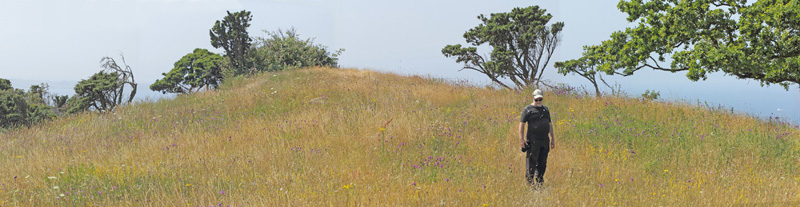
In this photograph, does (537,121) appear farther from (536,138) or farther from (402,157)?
(402,157)

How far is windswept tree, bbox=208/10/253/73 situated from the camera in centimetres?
2855

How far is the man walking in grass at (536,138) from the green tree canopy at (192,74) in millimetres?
31441

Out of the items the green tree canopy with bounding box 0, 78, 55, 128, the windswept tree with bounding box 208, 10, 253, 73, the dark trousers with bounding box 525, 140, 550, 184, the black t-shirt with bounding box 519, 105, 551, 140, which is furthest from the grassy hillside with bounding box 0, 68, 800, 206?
the windswept tree with bounding box 208, 10, 253, 73

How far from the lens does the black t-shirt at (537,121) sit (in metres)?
5.90

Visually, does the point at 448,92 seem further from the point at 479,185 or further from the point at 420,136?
the point at 479,185

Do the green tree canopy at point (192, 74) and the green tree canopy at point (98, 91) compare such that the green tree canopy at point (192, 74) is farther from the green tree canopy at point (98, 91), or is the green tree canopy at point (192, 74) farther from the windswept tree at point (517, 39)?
the windswept tree at point (517, 39)

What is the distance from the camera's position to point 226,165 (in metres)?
6.54

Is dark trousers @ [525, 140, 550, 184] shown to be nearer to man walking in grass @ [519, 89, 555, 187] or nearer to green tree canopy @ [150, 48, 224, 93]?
man walking in grass @ [519, 89, 555, 187]

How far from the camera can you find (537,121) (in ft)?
19.5

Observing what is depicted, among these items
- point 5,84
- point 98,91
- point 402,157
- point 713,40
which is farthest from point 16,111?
point 713,40

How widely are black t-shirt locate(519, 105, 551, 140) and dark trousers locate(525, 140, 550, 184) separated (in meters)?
0.08

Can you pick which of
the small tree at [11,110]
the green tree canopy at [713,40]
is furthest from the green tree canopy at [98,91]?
the green tree canopy at [713,40]

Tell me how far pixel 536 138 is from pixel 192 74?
35129 mm

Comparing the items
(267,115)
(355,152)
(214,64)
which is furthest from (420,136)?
(214,64)
